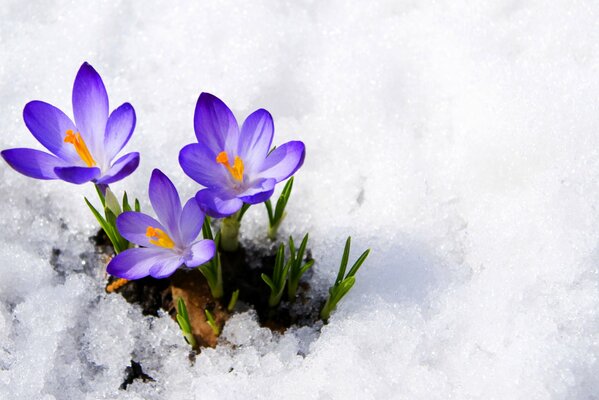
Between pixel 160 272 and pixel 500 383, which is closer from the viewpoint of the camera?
pixel 160 272

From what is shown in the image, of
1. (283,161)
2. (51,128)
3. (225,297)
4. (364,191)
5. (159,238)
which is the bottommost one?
(225,297)

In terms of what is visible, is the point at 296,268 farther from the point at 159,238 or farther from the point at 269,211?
the point at 159,238

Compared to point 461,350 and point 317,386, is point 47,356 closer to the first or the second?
point 317,386

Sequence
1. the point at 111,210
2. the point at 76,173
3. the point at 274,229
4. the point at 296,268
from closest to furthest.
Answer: the point at 76,173, the point at 111,210, the point at 296,268, the point at 274,229

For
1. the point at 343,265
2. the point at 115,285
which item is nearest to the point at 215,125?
the point at 343,265

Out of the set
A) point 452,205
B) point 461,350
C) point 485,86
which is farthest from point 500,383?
point 485,86

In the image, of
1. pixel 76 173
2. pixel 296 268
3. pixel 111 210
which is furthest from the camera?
pixel 296 268

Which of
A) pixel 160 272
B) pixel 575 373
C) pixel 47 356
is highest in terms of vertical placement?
pixel 160 272

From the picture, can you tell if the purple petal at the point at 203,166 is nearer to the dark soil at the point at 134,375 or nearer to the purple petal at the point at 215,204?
the purple petal at the point at 215,204
